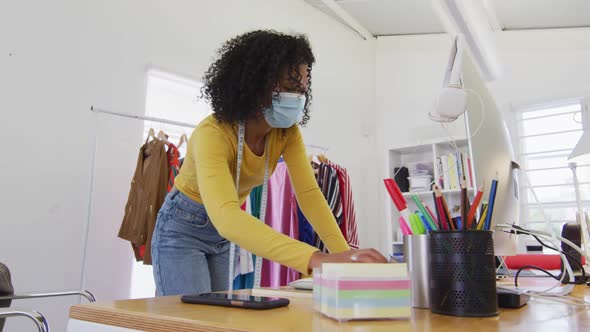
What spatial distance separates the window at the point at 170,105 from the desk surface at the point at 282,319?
82.6 inches

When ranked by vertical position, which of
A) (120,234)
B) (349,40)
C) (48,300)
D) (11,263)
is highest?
(349,40)

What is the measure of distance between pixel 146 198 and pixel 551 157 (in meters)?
3.05

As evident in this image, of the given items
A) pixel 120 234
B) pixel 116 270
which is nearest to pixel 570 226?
pixel 120 234

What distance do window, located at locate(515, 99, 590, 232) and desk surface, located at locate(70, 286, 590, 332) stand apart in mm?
3167

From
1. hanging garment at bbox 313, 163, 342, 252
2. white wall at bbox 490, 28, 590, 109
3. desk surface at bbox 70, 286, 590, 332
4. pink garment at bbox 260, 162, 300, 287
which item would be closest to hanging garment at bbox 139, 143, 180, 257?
pink garment at bbox 260, 162, 300, 287

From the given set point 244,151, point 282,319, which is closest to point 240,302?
point 282,319

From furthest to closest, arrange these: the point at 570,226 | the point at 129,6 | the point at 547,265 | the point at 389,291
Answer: the point at 129,6, the point at 547,265, the point at 570,226, the point at 389,291

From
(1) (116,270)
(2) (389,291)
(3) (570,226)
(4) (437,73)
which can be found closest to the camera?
(2) (389,291)

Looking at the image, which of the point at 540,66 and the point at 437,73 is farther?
the point at 437,73

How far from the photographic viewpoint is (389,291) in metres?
0.52

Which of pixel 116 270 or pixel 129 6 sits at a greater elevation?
pixel 129 6

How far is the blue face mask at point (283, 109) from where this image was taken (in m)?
1.24

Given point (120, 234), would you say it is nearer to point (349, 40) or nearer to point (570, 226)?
point (570, 226)

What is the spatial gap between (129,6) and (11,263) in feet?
5.02
